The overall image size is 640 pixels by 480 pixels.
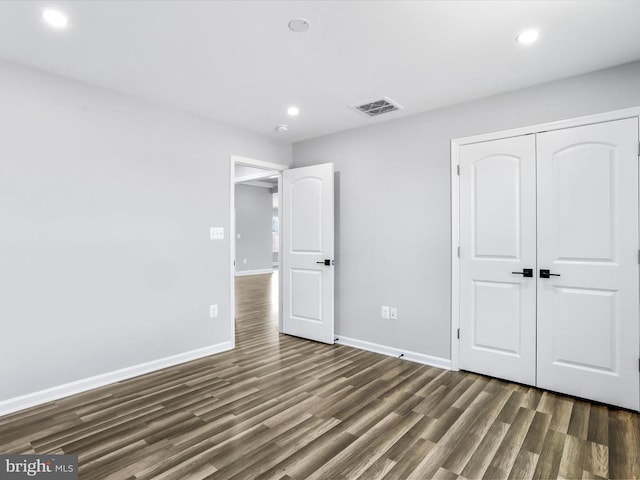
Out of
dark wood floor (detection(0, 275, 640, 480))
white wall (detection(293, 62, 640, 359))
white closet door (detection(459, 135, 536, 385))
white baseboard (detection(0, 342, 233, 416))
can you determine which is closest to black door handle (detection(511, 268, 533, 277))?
white closet door (detection(459, 135, 536, 385))

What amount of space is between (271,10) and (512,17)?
1.44 m

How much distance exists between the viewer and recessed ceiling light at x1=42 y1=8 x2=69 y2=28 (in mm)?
2062

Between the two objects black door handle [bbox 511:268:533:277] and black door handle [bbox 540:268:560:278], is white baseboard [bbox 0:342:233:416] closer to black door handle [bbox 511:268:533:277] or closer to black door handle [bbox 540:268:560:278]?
black door handle [bbox 511:268:533:277]

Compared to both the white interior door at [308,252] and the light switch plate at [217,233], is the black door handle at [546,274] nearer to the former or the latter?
the white interior door at [308,252]

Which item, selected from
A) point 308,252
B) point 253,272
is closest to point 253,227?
point 253,272

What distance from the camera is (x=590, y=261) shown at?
2807mm

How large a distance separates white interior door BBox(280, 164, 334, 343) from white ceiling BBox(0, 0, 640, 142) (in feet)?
4.17

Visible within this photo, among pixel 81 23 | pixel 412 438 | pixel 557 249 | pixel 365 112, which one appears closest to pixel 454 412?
pixel 412 438

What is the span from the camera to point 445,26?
2.21 m

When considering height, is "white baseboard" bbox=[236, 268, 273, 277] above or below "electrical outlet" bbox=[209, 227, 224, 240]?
below

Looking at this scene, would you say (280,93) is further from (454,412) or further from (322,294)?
(454,412)

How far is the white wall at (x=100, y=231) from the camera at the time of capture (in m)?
2.67

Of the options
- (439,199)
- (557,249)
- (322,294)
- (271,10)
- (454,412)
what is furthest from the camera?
(322,294)

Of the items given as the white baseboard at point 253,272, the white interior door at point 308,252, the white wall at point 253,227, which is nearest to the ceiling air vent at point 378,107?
the white interior door at point 308,252
